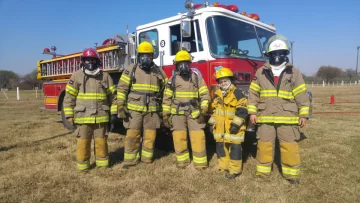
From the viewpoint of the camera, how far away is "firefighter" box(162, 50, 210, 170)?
4.23 m

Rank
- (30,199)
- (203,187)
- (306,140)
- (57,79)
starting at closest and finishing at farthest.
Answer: (30,199), (203,187), (306,140), (57,79)

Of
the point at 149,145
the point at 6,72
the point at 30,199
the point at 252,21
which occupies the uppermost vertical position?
the point at 6,72

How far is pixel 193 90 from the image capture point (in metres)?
4.31

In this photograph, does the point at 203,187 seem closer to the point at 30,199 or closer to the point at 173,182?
the point at 173,182

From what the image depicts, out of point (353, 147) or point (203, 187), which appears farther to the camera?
point (353, 147)

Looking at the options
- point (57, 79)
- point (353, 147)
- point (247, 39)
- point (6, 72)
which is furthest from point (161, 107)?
point (6, 72)

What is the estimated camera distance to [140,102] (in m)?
4.37

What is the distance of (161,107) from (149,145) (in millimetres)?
689

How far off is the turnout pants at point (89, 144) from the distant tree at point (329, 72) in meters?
71.8

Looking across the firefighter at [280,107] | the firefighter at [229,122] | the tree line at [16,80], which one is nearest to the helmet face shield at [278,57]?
the firefighter at [280,107]

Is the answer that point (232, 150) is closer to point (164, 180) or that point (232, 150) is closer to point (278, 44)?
point (164, 180)

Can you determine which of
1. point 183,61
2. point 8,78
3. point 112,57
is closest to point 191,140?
point 183,61

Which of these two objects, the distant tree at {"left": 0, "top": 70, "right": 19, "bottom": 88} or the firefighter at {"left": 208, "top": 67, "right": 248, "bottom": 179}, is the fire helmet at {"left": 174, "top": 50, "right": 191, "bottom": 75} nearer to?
the firefighter at {"left": 208, "top": 67, "right": 248, "bottom": 179}

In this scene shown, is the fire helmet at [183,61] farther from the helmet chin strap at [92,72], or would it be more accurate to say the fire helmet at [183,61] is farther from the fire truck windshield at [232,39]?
the helmet chin strap at [92,72]
